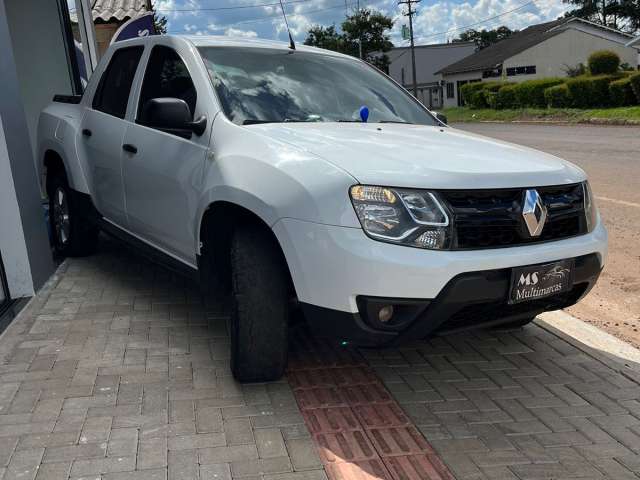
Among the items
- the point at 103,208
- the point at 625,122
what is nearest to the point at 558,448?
the point at 103,208

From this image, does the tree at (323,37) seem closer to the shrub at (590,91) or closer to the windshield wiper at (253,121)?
the shrub at (590,91)

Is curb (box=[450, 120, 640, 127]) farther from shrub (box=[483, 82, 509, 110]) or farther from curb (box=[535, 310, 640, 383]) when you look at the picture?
curb (box=[535, 310, 640, 383])

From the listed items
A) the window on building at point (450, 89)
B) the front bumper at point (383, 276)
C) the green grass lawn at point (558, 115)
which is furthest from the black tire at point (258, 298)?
the window on building at point (450, 89)

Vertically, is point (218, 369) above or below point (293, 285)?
below

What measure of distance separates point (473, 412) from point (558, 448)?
47cm

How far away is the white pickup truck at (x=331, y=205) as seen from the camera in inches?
114

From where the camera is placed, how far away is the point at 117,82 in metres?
5.11

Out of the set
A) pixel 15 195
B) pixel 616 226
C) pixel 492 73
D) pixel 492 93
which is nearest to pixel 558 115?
pixel 492 93

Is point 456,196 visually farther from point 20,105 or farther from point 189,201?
point 20,105

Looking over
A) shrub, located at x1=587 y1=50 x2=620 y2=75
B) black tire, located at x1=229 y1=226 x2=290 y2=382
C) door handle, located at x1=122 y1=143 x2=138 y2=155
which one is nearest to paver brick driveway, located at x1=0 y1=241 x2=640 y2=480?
black tire, located at x1=229 y1=226 x2=290 y2=382

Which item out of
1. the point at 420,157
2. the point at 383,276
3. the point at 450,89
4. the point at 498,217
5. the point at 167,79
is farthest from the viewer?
the point at 450,89

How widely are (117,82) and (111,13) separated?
10.2 m

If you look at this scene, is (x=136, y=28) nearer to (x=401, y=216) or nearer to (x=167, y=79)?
(x=167, y=79)

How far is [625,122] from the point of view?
24016 mm
